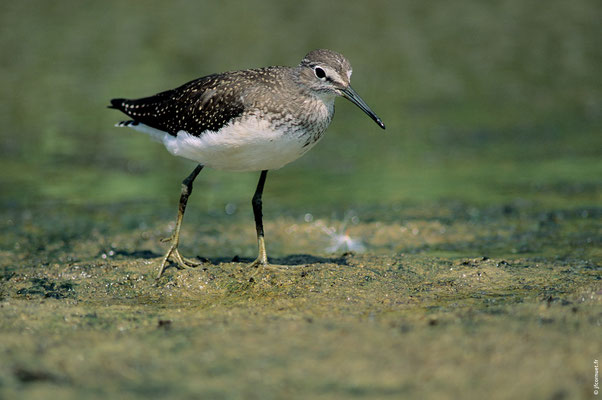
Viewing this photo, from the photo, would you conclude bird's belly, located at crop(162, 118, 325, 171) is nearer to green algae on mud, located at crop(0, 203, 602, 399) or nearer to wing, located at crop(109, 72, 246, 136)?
wing, located at crop(109, 72, 246, 136)

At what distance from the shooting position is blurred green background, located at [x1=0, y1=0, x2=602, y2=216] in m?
12.4

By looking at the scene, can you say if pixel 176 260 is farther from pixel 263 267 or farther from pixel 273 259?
pixel 273 259

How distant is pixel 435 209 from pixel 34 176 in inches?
287

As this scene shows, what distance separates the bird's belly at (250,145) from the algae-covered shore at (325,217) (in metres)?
1.08

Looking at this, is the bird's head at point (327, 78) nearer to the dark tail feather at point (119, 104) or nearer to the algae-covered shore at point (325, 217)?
the algae-covered shore at point (325, 217)

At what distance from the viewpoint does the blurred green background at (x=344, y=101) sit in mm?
Result: 12406

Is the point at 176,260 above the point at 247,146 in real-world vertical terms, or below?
below

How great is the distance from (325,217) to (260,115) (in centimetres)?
384

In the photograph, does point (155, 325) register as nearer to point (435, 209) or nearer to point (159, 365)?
point (159, 365)

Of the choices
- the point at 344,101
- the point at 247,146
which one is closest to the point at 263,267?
the point at 247,146

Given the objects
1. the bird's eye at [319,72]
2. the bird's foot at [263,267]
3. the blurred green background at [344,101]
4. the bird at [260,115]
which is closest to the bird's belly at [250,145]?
the bird at [260,115]

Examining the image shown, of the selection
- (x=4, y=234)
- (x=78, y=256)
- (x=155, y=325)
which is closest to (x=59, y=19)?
(x=4, y=234)

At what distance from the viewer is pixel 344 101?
18016 millimetres

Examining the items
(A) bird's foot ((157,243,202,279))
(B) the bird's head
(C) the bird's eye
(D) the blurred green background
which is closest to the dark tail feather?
(A) bird's foot ((157,243,202,279))
